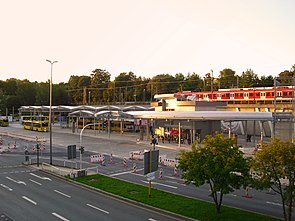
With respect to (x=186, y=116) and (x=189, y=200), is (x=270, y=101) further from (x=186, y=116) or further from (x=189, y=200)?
(x=189, y=200)

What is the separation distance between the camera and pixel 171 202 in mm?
22953

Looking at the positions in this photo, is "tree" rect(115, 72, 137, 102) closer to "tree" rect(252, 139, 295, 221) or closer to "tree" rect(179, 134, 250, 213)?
"tree" rect(179, 134, 250, 213)

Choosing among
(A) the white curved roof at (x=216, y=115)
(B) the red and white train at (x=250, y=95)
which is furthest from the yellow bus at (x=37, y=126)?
(B) the red and white train at (x=250, y=95)

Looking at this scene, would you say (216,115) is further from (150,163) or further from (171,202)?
(171,202)

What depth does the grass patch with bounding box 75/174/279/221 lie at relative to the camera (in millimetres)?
19719

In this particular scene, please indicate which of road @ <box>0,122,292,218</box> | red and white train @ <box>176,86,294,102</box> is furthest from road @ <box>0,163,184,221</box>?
red and white train @ <box>176,86,294,102</box>

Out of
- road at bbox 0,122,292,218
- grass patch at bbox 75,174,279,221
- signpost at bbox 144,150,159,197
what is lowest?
road at bbox 0,122,292,218

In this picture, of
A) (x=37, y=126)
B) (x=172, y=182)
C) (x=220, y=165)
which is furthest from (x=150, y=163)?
(x=37, y=126)

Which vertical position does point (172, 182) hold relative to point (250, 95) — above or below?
below

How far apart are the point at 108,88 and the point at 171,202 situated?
138m

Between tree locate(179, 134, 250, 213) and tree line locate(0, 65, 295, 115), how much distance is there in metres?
101

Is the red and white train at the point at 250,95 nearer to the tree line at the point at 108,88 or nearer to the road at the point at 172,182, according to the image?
the road at the point at 172,182

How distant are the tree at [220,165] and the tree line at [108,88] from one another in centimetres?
10108

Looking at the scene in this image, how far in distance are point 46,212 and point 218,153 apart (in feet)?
40.1
